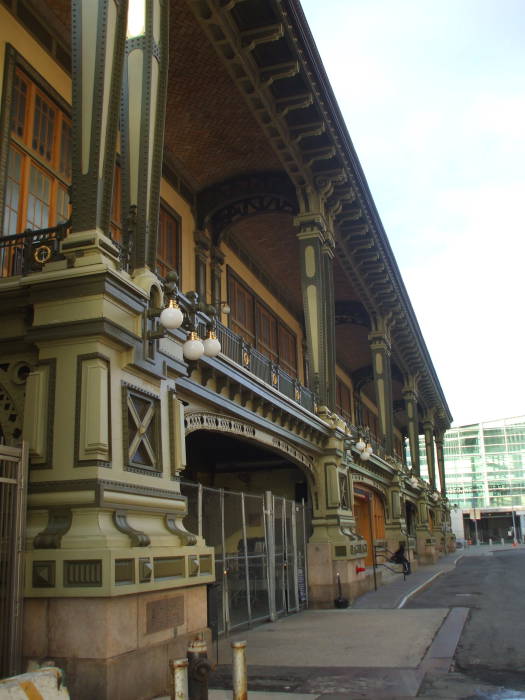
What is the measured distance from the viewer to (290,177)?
20.7 m

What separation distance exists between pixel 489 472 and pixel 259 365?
114111 mm

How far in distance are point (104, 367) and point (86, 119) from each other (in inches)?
133

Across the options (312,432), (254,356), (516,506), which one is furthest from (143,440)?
(516,506)

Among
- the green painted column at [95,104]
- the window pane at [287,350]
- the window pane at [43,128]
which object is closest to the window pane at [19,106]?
the window pane at [43,128]

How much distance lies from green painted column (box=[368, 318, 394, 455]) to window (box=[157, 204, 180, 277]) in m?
14.8

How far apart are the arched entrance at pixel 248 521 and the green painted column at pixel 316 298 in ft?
8.40

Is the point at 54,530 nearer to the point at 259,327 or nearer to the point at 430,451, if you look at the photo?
the point at 259,327

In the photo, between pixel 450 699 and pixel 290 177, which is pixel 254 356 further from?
pixel 450 699

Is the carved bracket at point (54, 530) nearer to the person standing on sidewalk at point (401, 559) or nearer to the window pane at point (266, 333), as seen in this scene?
the window pane at point (266, 333)

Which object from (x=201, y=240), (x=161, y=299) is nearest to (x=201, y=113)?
(x=201, y=240)

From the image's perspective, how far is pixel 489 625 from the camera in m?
14.2

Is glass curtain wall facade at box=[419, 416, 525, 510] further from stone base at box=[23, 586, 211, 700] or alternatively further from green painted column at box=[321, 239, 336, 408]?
stone base at box=[23, 586, 211, 700]

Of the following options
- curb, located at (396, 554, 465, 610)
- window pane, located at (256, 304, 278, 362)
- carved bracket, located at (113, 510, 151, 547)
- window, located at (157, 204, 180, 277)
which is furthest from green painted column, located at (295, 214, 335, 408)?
carved bracket, located at (113, 510, 151, 547)

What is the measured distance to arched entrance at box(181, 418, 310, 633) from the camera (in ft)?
48.7
